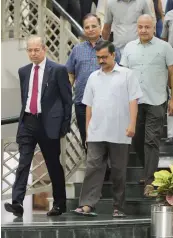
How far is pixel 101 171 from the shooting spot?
27.6ft

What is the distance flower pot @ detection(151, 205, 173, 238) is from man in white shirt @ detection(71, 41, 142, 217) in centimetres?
53

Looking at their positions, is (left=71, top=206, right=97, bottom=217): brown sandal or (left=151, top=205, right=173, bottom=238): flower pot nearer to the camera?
(left=151, top=205, right=173, bottom=238): flower pot

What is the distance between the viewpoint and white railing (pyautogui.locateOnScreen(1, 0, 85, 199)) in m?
10.0

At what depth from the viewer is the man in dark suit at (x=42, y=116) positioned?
852 centimetres

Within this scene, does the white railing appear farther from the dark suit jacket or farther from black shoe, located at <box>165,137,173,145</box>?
the dark suit jacket

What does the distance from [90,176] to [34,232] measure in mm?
835

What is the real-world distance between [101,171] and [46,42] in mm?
4536

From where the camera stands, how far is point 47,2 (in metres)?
12.8

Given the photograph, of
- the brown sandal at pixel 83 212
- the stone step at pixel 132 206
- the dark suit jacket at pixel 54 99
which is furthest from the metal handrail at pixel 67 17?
the brown sandal at pixel 83 212

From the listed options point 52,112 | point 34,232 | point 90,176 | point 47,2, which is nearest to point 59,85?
point 52,112

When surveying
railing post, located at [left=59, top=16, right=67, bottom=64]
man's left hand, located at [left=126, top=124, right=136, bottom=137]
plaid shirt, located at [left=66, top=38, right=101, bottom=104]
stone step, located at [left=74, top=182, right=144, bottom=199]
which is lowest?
stone step, located at [left=74, top=182, right=144, bottom=199]

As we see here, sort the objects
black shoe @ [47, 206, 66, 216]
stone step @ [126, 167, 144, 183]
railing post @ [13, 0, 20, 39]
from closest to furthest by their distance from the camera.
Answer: black shoe @ [47, 206, 66, 216] → stone step @ [126, 167, 144, 183] → railing post @ [13, 0, 20, 39]

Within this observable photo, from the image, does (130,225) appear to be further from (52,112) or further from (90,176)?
(52,112)

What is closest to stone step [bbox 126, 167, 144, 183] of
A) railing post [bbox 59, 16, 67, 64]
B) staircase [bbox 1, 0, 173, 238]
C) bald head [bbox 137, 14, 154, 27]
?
staircase [bbox 1, 0, 173, 238]
